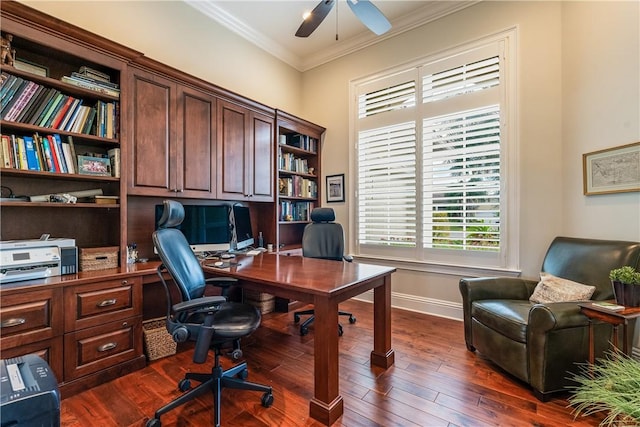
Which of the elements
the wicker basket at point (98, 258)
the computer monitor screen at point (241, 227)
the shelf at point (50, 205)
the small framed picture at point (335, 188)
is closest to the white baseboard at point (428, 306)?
the small framed picture at point (335, 188)

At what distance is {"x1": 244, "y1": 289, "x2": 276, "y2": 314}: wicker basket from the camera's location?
Result: 341 centimetres

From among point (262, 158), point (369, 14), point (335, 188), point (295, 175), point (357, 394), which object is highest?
point (369, 14)

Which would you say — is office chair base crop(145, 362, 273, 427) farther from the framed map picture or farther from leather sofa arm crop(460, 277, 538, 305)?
the framed map picture

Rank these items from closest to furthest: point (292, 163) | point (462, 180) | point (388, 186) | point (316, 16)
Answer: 1. point (316, 16)
2. point (462, 180)
3. point (388, 186)
4. point (292, 163)

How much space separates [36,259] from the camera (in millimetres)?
1865

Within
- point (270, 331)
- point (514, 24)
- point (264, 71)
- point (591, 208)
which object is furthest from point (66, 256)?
point (514, 24)

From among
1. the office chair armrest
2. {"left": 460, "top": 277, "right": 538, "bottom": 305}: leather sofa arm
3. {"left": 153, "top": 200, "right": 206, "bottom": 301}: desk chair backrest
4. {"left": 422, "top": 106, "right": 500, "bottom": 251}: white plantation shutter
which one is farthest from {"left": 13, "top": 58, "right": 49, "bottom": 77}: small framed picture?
{"left": 460, "top": 277, "right": 538, "bottom": 305}: leather sofa arm

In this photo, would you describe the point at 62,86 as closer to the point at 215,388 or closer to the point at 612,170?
the point at 215,388

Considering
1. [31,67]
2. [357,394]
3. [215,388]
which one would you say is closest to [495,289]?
[357,394]

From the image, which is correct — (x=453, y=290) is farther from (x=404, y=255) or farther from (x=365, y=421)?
(x=365, y=421)

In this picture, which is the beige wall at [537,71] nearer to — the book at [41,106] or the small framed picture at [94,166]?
the book at [41,106]

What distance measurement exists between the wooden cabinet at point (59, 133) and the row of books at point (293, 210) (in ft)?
6.29

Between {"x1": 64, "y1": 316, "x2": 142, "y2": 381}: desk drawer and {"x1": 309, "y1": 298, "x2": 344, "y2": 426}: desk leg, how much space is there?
4.79 ft

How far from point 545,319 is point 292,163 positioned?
10.5 feet
